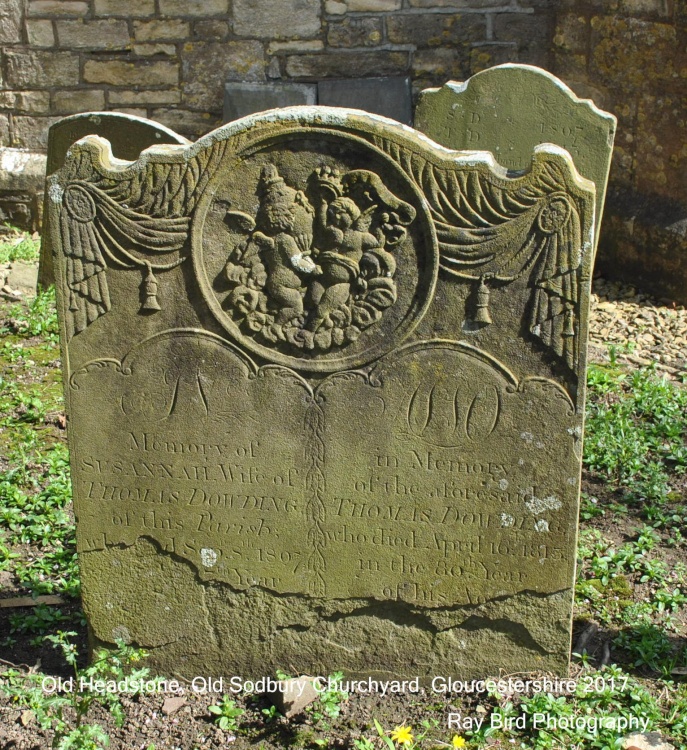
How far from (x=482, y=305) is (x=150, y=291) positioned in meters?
1.08

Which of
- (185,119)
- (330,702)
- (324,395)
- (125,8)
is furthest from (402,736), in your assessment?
→ (125,8)

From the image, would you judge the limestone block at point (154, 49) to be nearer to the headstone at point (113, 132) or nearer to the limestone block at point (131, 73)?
the limestone block at point (131, 73)

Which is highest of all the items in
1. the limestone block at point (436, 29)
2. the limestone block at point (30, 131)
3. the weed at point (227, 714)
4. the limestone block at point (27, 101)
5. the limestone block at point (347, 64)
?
the limestone block at point (436, 29)

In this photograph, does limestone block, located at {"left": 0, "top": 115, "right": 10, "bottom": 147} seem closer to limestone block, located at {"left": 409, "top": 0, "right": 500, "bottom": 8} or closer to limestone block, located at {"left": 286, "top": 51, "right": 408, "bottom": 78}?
limestone block, located at {"left": 286, "top": 51, "right": 408, "bottom": 78}

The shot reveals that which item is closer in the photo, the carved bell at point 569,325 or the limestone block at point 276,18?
the carved bell at point 569,325

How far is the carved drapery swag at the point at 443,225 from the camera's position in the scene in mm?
2955

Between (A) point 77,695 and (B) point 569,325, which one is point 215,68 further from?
(A) point 77,695

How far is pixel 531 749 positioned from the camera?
10.4ft

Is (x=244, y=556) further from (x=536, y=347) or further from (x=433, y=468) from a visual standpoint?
(x=536, y=347)

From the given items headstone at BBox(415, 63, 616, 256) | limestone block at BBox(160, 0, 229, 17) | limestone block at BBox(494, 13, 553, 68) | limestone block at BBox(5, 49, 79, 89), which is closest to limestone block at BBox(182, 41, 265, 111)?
limestone block at BBox(160, 0, 229, 17)

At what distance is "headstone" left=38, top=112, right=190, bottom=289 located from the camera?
522 centimetres

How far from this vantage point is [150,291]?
10.2 feet

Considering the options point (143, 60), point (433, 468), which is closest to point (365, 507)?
point (433, 468)

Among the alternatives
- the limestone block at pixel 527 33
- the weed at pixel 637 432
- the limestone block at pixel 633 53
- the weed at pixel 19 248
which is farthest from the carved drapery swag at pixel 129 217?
the limestone block at pixel 527 33
